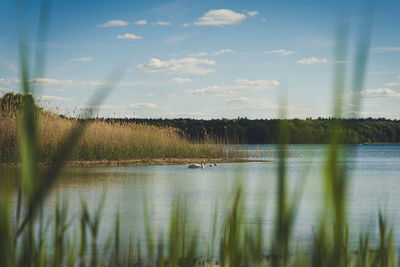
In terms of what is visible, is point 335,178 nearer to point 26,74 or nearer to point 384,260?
point 26,74

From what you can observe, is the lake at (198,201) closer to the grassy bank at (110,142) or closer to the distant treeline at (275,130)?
the distant treeline at (275,130)

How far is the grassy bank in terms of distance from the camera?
12.8 meters

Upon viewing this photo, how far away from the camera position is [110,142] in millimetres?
15875

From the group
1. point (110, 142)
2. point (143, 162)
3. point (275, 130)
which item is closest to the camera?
point (275, 130)

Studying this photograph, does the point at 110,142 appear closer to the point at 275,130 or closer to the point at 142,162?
the point at 142,162

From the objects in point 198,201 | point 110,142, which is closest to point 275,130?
point 198,201

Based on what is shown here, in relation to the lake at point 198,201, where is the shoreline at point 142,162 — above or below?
above

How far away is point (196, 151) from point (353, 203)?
11.7 meters

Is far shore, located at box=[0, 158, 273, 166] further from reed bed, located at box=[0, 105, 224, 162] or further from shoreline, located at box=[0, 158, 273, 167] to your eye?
reed bed, located at box=[0, 105, 224, 162]

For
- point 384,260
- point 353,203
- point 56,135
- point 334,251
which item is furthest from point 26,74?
point 56,135

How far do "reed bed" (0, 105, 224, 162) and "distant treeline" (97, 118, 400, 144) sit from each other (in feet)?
2.95

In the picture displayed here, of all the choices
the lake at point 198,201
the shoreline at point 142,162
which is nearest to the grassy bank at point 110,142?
the shoreline at point 142,162

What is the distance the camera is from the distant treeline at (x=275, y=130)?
1.12 m

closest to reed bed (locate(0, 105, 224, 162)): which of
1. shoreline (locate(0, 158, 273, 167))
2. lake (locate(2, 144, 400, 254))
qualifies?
shoreline (locate(0, 158, 273, 167))
